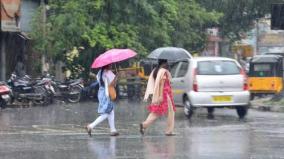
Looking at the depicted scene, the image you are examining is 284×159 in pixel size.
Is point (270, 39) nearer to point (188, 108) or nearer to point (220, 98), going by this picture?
point (188, 108)

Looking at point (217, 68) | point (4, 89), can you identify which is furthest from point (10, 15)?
point (217, 68)

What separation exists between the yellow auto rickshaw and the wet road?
9.16 m

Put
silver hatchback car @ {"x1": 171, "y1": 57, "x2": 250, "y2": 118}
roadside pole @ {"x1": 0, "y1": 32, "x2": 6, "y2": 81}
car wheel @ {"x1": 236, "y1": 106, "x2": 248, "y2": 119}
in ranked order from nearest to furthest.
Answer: silver hatchback car @ {"x1": 171, "y1": 57, "x2": 250, "y2": 118} < car wheel @ {"x1": 236, "y1": 106, "x2": 248, "y2": 119} < roadside pole @ {"x1": 0, "y1": 32, "x2": 6, "y2": 81}

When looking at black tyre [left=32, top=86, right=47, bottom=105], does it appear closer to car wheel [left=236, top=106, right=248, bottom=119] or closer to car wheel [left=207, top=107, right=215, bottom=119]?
car wheel [left=207, top=107, right=215, bottom=119]

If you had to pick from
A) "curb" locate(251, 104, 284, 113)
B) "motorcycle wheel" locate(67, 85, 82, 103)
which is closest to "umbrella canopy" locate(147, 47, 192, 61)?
"motorcycle wheel" locate(67, 85, 82, 103)

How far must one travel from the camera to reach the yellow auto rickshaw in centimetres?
3141

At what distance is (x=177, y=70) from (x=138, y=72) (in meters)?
11.9

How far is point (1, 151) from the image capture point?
1311 cm

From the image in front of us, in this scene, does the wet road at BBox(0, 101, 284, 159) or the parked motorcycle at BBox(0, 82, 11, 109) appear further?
the parked motorcycle at BBox(0, 82, 11, 109)

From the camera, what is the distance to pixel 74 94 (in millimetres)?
30750

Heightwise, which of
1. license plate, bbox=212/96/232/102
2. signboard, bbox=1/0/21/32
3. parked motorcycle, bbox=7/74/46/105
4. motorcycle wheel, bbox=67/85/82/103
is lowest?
motorcycle wheel, bbox=67/85/82/103

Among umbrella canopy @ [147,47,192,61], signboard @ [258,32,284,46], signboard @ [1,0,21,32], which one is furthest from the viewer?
signboard @ [258,32,284,46]

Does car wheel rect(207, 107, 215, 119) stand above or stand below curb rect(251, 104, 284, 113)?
above

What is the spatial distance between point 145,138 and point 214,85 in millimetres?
5464
